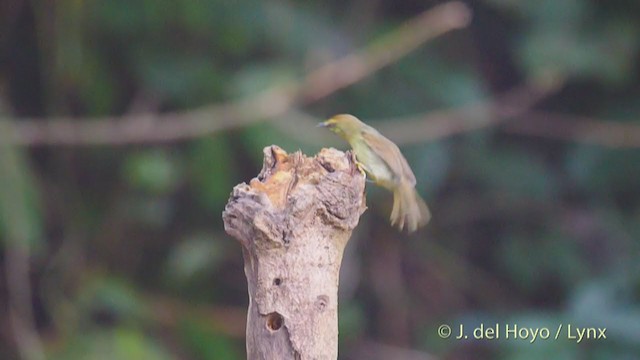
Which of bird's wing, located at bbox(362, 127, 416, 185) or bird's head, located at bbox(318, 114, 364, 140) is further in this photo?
bird's head, located at bbox(318, 114, 364, 140)

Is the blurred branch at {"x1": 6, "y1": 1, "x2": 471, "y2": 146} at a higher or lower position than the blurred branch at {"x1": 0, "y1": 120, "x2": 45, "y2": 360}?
higher

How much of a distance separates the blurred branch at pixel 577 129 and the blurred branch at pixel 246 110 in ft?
1.65

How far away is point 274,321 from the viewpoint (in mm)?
1268

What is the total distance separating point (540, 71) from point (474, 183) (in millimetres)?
504

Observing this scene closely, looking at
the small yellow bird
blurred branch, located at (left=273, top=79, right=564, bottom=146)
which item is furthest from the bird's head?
blurred branch, located at (left=273, top=79, right=564, bottom=146)

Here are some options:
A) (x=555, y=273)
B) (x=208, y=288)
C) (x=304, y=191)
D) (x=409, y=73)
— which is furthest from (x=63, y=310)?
(x=304, y=191)

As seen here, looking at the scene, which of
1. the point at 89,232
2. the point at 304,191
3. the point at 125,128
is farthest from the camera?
the point at 89,232

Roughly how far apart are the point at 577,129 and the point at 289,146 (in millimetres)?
1086

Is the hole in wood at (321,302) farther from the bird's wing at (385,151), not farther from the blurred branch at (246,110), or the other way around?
the blurred branch at (246,110)

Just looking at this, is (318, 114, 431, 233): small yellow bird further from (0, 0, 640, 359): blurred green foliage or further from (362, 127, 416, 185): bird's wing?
(0, 0, 640, 359): blurred green foliage

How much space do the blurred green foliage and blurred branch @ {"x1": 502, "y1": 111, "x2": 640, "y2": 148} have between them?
5cm

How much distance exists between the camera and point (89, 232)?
3.73m

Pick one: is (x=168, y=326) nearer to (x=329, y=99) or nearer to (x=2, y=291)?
(x=2, y=291)

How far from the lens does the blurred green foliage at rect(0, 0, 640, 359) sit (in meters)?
3.52
